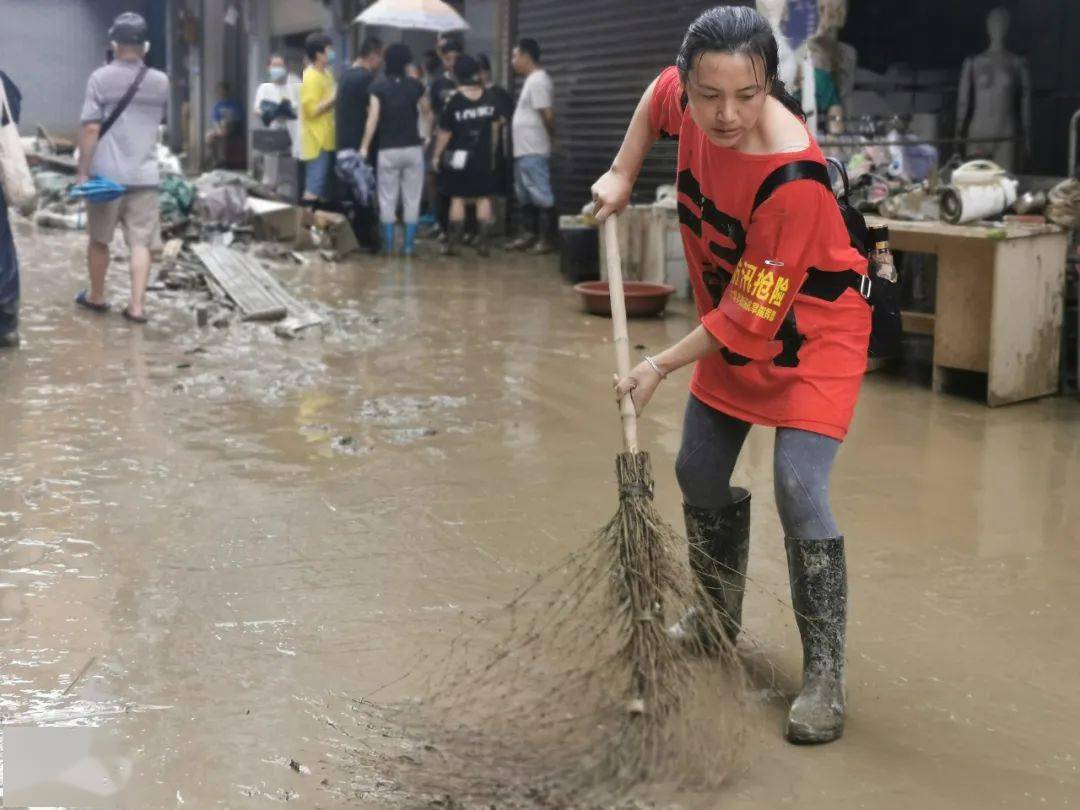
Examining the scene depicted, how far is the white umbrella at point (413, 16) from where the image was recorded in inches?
546

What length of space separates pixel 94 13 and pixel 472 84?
2159 centimetres

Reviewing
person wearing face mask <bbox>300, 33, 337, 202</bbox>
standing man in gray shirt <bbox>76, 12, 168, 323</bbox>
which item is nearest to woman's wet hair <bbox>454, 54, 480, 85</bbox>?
person wearing face mask <bbox>300, 33, 337, 202</bbox>

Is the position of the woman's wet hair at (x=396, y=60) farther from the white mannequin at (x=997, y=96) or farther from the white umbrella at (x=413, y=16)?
the white mannequin at (x=997, y=96)

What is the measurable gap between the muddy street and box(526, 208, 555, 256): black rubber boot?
5.51 m

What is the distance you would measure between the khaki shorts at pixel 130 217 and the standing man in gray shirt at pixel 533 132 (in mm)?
5141

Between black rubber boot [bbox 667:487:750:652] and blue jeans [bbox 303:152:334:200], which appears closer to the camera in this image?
black rubber boot [bbox 667:487:750:652]

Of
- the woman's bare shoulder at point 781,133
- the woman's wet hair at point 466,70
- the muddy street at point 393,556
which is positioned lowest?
the muddy street at point 393,556

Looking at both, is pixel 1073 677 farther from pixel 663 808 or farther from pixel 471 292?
pixel 471 292

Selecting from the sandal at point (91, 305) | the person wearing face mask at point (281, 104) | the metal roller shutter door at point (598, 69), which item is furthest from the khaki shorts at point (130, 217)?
the person wearing face mask at point (281, 104)

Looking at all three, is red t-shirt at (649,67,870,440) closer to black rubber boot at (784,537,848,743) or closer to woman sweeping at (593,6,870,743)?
woman sweeping at (593,6,870,743)

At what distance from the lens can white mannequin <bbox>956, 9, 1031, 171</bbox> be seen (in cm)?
991

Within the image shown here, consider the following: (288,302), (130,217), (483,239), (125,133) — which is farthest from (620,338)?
(483,239)

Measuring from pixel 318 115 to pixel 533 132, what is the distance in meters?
2.19

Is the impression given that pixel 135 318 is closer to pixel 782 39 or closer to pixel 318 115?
pixel 318 115
